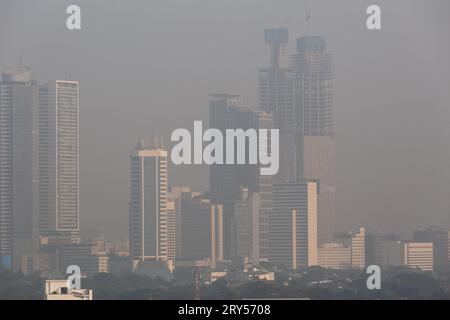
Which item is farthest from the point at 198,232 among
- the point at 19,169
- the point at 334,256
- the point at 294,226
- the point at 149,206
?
the point at 19,169

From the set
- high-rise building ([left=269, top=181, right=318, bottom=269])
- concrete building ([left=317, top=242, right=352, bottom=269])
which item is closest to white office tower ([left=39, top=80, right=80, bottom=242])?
high-rise building ([left=269, top=181, right=318, bottom=269])

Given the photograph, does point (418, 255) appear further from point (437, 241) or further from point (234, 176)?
point (234, 176)

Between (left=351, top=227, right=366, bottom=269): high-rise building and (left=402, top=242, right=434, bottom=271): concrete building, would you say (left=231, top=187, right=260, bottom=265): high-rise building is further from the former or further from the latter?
(left=402, top=242, right=434, bottom=271): concrete building

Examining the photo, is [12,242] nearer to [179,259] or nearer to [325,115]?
[179,259]

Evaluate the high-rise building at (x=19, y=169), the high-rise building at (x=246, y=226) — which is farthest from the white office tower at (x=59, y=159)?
the high-rise building at (x=246, y=226)
